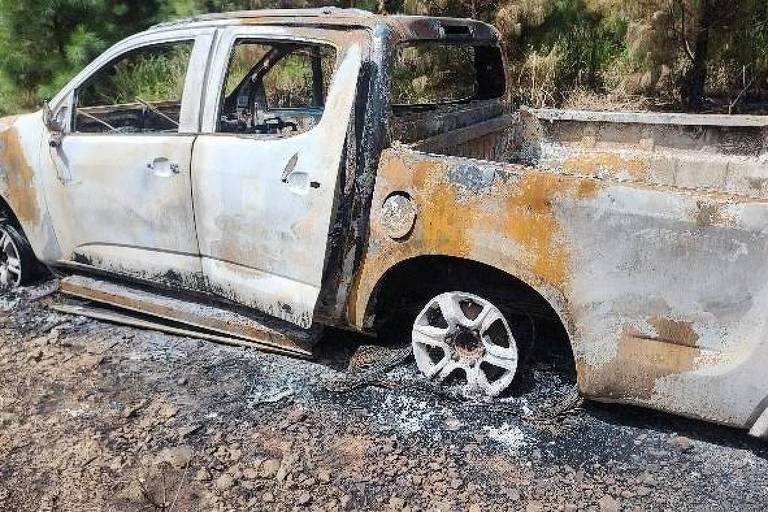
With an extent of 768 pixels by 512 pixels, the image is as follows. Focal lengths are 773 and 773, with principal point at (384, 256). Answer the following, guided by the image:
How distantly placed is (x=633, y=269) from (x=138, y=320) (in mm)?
2805

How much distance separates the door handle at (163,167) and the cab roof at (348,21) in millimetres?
698

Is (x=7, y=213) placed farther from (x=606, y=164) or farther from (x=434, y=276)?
(x=606, y=164)

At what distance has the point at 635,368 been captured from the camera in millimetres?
2891

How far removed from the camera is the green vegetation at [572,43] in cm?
692

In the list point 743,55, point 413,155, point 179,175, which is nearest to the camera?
point 413,155

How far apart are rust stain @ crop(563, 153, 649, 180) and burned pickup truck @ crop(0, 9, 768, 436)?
0.01 m

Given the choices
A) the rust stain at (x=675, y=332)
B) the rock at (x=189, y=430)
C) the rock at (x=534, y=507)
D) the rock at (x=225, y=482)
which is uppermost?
the rust stain at (x=675, y=332)

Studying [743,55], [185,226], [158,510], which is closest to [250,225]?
[185,226]

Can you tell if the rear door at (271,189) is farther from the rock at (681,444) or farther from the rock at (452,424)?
the rock at (681,444)

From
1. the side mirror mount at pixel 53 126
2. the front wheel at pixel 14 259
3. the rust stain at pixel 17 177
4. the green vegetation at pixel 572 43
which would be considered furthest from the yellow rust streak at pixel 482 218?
the green vegetation at pixel 572 43

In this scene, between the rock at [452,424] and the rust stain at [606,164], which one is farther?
the rust stain at [606,164]

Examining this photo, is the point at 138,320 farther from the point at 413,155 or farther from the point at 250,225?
the point at 413,155

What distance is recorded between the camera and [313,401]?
3537mm

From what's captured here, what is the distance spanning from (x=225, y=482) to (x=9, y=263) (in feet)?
9.50
